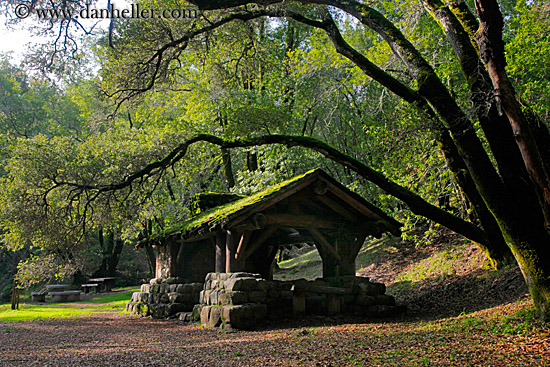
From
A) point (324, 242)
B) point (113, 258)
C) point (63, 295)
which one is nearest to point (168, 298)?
point (324, 242)

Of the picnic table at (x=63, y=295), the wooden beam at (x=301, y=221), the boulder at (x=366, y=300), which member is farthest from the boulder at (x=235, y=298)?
the picnic table at (x=63, y=295)

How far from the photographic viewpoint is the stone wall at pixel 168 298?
39.5 ft

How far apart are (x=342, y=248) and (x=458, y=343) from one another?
5775 mm

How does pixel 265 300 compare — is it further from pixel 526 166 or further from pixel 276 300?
pixel 526 166

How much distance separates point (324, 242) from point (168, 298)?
513cm

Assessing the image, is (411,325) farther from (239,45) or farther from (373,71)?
(239,45)

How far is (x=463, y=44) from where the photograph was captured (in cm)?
641

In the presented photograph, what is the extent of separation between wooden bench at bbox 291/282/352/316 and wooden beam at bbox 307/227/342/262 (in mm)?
1264

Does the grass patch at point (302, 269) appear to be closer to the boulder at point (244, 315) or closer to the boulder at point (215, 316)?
the boulder at point (215, 316)

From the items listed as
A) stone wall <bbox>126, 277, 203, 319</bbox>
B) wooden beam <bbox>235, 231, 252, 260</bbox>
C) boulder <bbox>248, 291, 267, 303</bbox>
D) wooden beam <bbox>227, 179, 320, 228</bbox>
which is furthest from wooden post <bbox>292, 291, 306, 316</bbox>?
stone wall <bbox>126, 277, 203, 319</bbox>

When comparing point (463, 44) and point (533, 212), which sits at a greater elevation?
point (463, 44)

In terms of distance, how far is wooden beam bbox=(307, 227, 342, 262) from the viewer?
11036 mm

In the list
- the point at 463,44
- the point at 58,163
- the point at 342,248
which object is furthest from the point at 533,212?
the point at 58,163

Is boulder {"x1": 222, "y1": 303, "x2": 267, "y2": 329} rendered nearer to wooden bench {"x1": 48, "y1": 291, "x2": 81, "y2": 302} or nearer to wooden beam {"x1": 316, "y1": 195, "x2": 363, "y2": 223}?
wooden beam {"x1": 316, "y1": 195, "x2": 363, "y2": 223}
